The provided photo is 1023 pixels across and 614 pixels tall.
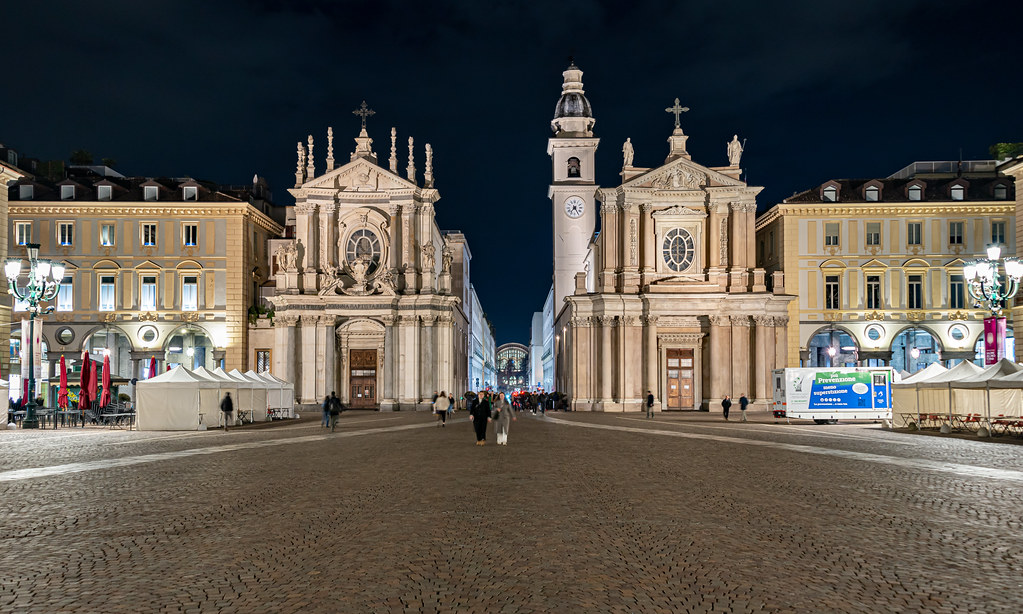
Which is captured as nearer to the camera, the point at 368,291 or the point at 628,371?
the point at 628,371

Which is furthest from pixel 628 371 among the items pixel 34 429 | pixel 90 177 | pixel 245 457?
pixel 90 177

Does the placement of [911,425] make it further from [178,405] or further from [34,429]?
[34,429]

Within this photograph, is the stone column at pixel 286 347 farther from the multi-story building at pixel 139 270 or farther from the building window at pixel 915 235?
the building window at pixel 915 235

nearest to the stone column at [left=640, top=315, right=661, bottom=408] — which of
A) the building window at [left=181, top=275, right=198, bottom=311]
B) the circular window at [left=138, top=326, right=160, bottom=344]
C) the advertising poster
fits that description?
the advertising poster

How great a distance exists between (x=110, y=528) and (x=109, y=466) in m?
9.11

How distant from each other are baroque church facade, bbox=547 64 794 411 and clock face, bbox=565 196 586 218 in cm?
2009

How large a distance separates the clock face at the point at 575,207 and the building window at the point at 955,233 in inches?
1183

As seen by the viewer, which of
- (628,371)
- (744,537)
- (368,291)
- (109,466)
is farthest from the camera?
(368,291)

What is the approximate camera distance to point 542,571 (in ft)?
29.6

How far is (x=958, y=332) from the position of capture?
6053cm

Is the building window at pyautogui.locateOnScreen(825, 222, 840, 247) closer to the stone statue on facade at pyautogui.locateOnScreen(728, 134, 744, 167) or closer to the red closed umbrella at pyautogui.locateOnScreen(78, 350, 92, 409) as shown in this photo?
the stone statue on facade at pyautogui.locateOnScreen(728, 134, 744, 167)

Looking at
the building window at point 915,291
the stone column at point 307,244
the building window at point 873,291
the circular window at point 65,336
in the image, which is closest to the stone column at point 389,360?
the stone column at point 307,244

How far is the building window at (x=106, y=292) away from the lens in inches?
2430

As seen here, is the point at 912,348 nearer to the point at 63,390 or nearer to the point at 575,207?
the point at 575,207
